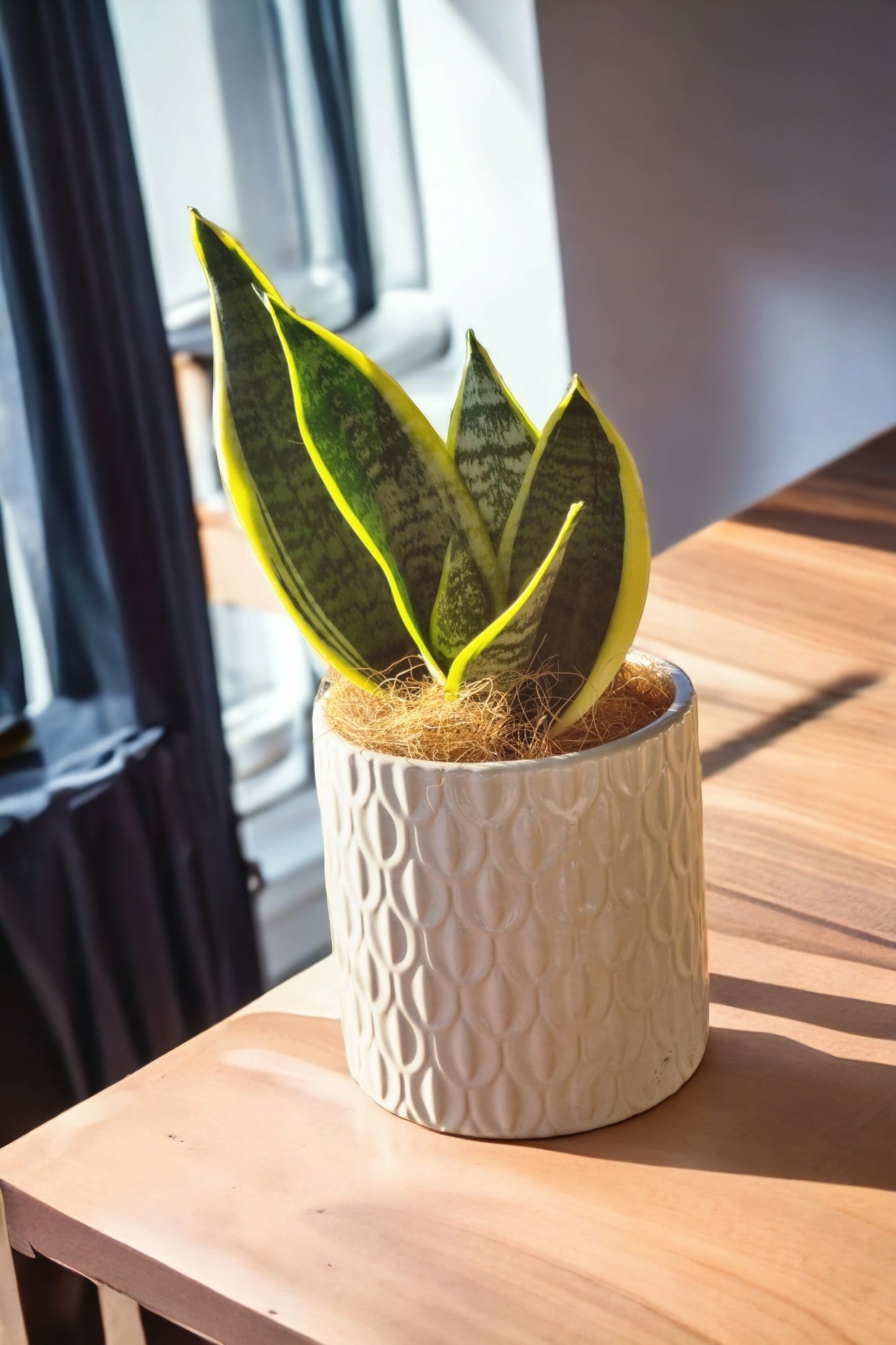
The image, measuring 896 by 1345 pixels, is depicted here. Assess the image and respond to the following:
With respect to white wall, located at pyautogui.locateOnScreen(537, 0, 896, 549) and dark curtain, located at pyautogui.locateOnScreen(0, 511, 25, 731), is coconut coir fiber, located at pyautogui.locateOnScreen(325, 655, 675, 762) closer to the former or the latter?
dark curtain, located at pyautogui.locateOnScreen(0, 511, 25, 731)

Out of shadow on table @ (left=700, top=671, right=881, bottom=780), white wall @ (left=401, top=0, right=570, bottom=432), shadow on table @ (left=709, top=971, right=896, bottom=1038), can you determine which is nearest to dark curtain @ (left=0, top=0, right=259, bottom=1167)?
white wall @ (left=401, top=0, right=570, bottom=432)

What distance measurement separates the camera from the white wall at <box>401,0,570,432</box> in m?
1.76

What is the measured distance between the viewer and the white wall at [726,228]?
1.84 m

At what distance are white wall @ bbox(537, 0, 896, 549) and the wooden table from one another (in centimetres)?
140

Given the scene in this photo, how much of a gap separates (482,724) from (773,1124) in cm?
18

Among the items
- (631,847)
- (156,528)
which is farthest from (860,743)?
(156,528)

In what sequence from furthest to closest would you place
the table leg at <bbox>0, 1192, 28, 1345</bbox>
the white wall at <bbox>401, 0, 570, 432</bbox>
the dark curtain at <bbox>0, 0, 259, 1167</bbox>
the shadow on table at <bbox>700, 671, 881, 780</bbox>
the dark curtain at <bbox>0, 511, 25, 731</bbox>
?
the white wall at <bbox>401, 0, 570, 432</bbox>
the dark curtain at <bbox>0, 511, 25, 731</bbox>
the dark curtain at <bbox>0, 0, 259, 1167</bbox>
the shadow on table at <bbox>700, 671, 881, 780</bbox>
the table leg at <bbox>0, 1192, 28, 1345</bbox>

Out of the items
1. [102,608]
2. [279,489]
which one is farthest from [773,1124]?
[102,608]

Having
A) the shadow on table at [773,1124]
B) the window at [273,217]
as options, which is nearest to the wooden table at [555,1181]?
the shadow on table at [773,1124]

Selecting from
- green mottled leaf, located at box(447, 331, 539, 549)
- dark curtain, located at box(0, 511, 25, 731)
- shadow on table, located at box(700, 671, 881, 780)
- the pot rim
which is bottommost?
dark curtain, located at box(0, 511, 25, 731)

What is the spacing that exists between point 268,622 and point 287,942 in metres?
0.51

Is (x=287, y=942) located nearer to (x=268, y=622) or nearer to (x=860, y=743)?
(x=268, y=622)

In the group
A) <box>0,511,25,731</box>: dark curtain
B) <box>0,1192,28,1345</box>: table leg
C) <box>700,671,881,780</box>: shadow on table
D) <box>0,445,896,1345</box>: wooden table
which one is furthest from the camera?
<box>0,511,25,731</box>: dark curtain

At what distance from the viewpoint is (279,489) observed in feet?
1.49
